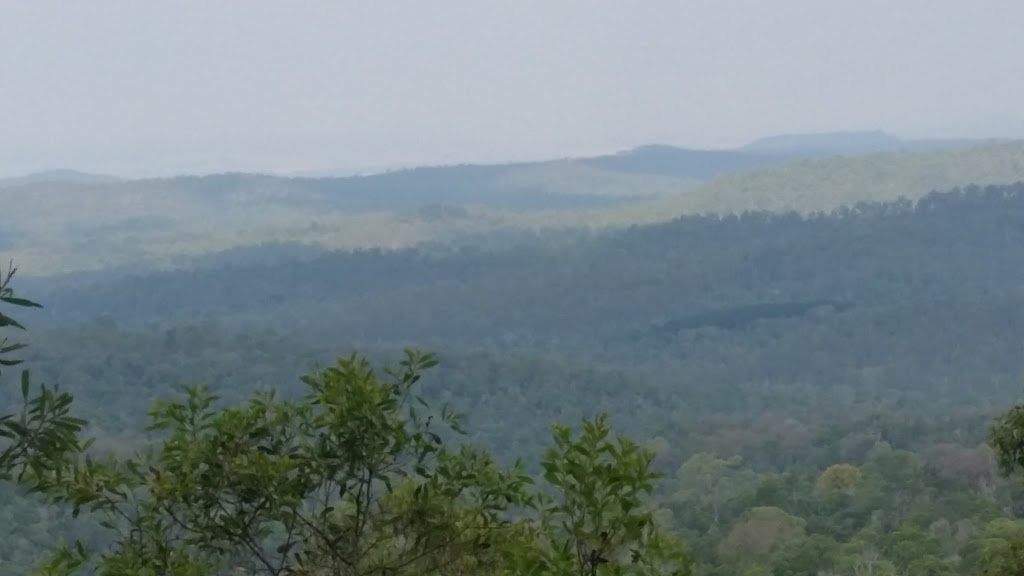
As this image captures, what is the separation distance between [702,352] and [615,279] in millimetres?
21731

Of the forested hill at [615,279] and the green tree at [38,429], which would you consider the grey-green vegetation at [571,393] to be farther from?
the forested hill at [615,279]

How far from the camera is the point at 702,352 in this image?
104 metres

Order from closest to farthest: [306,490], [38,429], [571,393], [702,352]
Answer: [38,429]
[306,490]
[571,393]
[702,352]

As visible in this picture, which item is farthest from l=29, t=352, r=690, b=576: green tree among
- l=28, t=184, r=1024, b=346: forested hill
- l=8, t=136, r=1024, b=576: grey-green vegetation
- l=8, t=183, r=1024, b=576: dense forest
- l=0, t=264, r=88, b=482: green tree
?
l=28, t=184, r=1024, b=346: forested hill

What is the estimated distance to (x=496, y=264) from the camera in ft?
450

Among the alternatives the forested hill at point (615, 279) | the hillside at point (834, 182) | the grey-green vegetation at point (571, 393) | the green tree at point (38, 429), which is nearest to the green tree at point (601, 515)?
the grey-green vegetation at point (571, 393)

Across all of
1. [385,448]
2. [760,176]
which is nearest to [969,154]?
[760,176]

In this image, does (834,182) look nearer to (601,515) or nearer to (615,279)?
(615,279)

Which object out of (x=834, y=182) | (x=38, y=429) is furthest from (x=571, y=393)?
(x=834, y=182)

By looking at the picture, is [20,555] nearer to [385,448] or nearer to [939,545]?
[939,545]

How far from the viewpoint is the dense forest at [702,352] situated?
119ft

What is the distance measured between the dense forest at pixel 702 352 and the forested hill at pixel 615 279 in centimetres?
28

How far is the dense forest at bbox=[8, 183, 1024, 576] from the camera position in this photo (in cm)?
3619

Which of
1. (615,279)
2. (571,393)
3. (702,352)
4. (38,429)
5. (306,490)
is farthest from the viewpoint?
(615,279)
